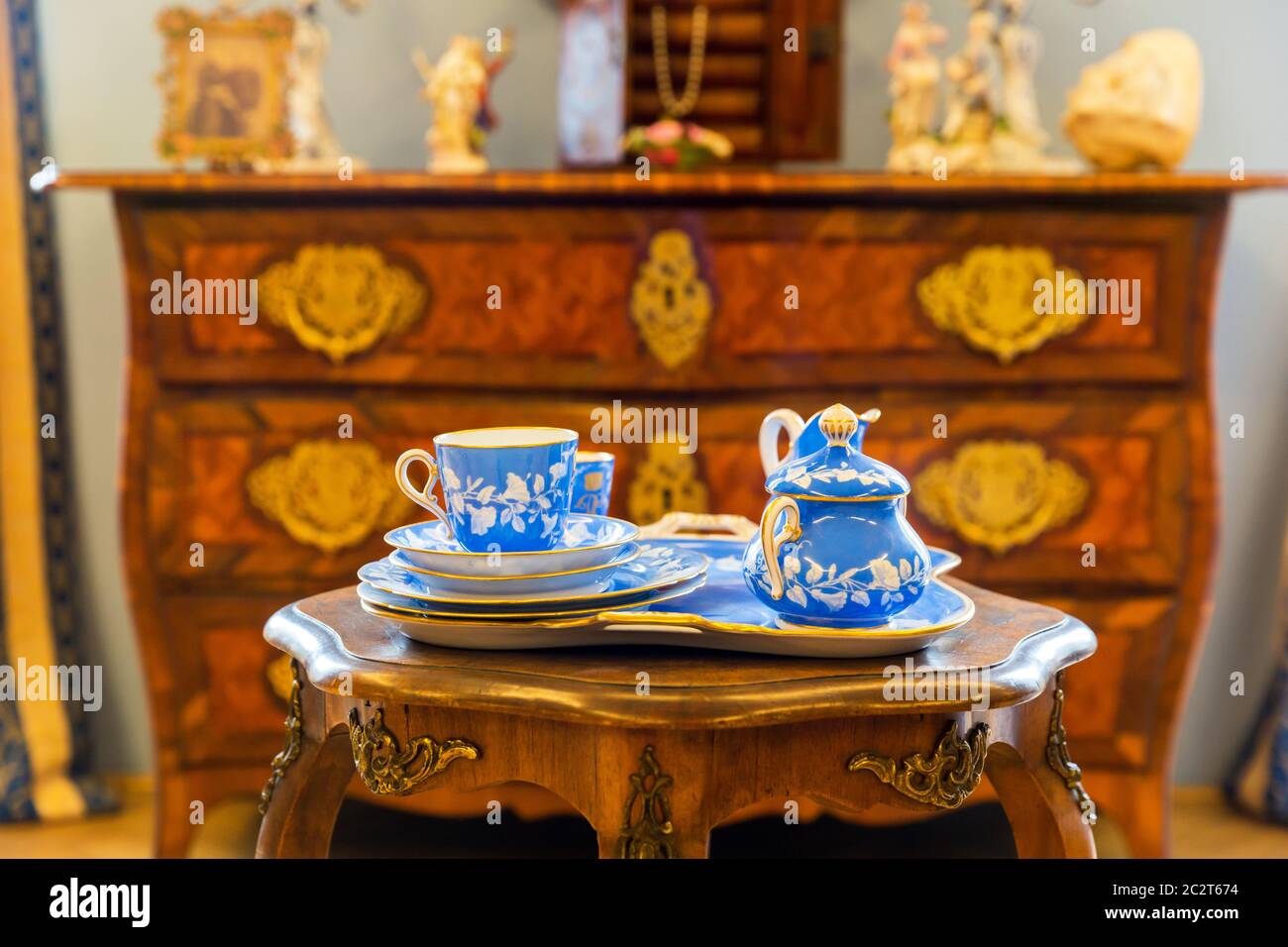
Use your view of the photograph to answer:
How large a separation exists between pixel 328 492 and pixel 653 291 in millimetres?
679

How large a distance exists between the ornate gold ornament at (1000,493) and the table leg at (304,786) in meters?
1.24

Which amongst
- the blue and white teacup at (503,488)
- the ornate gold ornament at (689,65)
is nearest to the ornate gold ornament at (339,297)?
the ornate gold ornament at (689,65)

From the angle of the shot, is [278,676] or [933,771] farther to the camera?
[278,676]

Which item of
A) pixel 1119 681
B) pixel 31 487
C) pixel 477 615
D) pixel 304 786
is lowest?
pixel 1119 681

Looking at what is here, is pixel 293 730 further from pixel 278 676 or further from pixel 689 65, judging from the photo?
pixel 689 65

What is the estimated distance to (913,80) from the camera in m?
2.37

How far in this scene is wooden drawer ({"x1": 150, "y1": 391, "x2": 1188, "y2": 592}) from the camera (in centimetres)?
218

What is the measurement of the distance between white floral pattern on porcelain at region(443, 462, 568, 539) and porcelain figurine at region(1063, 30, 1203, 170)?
5.02ft

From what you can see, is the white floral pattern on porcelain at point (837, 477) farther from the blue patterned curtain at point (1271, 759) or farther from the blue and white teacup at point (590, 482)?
the blue patterned curtain at point (1271, 759)

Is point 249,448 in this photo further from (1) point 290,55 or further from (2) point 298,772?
(2) point 298,772

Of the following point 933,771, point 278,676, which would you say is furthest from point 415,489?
point 278,676

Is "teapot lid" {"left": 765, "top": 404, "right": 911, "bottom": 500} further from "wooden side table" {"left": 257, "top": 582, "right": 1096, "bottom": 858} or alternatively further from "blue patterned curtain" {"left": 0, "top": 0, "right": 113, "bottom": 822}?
"blue patterned curtain" {"left": 0, "top": 0, "right": 113, "bottom": 822}

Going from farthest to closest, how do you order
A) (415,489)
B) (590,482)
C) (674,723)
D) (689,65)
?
(689,65) < (590,482) < (415,489) < (674,723)

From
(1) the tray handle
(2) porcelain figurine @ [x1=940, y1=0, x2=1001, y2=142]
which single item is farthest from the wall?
(1) the tray handle
